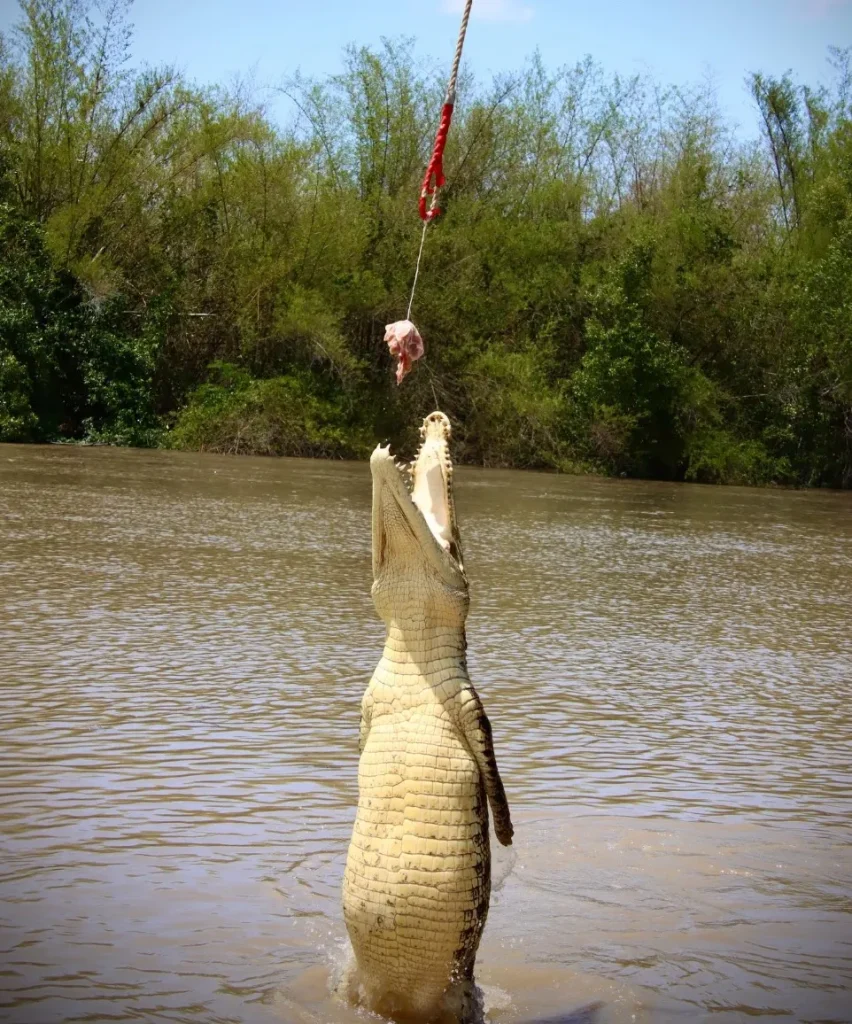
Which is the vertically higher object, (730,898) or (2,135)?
(2,135)

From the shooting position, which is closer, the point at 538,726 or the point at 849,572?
the point at 538,726

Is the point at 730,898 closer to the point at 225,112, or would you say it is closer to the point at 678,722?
the point at 678,722

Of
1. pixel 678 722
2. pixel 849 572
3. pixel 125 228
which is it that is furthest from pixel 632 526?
pixel 125 228

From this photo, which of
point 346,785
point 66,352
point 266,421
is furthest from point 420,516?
point 66,352

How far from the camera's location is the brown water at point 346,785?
4098 mm

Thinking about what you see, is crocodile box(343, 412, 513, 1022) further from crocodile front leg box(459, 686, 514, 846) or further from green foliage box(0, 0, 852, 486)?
green foliage box(0, 0, 852, 486)

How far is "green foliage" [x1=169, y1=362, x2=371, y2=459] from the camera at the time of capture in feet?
105

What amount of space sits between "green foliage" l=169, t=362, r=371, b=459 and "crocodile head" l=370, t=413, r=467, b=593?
1114 inches

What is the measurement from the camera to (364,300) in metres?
35.9

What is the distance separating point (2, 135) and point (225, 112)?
20.2 feet

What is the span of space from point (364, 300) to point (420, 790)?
108 ft

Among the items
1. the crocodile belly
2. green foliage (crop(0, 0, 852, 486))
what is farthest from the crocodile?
green foliage (crop(0, 0, 852, 486))

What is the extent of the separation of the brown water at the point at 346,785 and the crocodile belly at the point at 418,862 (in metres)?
0.29

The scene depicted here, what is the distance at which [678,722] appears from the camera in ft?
23.9
